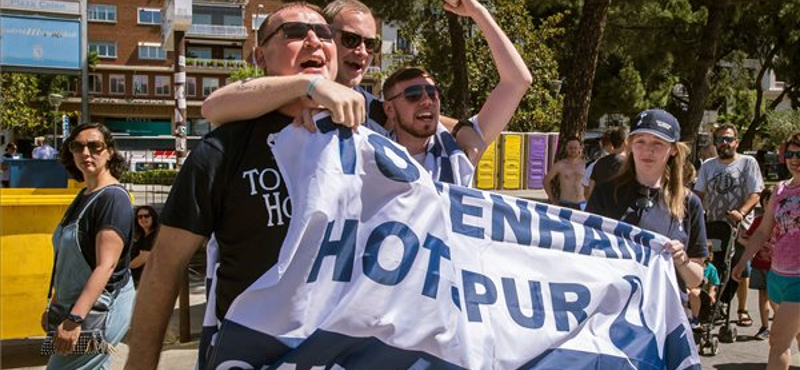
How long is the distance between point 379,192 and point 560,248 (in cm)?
88

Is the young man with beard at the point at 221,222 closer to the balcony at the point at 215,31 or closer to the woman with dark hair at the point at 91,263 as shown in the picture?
the woman with dark hair at the point at 91,263

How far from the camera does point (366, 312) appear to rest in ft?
6.62

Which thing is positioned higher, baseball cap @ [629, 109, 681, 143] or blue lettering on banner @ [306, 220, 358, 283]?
baseball cap @ [629, 109, 681, 143]

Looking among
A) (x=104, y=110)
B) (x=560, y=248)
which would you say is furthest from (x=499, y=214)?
(x=104, y=110)

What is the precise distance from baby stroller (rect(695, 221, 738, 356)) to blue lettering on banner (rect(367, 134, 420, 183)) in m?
5.52

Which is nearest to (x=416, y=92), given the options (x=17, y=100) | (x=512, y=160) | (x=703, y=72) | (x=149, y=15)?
(x=703, y=72)

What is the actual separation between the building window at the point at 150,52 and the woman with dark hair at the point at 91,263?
7065 centimetres

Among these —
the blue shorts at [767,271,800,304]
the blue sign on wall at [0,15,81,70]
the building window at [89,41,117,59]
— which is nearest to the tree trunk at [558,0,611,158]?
the blue shorts at [767,271,800,304]

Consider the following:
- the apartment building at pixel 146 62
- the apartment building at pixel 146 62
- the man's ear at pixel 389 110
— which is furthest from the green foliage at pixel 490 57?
A: the apartment building at pixel 146 62

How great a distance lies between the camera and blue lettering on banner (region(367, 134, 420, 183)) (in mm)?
2195

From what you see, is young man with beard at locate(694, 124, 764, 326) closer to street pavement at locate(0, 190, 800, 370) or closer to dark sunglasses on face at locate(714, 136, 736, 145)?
dark sunglasses on face at locate(714, 136, 736, 145)

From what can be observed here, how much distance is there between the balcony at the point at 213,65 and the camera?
7338 centimetres

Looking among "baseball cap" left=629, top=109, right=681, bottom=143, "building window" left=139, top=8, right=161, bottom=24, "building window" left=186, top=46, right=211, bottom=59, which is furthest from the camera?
"building window" left=186, top=46, right=211, bottom=59

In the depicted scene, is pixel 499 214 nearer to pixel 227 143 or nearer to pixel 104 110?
pixel 227 143
